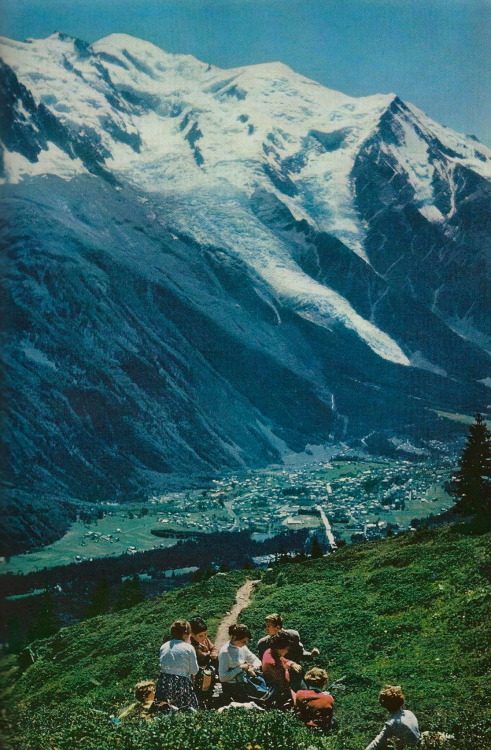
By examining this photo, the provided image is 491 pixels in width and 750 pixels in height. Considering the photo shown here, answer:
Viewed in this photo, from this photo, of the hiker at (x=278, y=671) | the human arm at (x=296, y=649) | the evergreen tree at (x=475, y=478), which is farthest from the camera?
the evergreen tree at (x=475, y=478)

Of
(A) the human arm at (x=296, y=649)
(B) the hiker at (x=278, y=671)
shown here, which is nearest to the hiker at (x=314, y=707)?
(B) the hiker at (x=278, y=671)

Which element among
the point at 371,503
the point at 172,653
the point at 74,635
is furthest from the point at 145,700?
the point at 371,503

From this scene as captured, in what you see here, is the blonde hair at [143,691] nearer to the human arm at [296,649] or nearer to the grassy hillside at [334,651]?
the grassy hillside at [334,651]

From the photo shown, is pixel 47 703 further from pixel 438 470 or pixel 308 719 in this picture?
pixel 438 470

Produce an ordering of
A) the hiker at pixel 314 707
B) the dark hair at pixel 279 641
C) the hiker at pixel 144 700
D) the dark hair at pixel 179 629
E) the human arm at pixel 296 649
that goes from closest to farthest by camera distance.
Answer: the hiker at pixel 314 707
the dark hair at pixel 179 629
the hiker at pixel 144 700
the dark hair at pixel 279 641
the human arm at pixel 296 649

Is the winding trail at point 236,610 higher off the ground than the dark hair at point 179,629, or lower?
lower

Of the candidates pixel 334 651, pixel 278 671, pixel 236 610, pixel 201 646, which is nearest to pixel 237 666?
pixel 278 671
